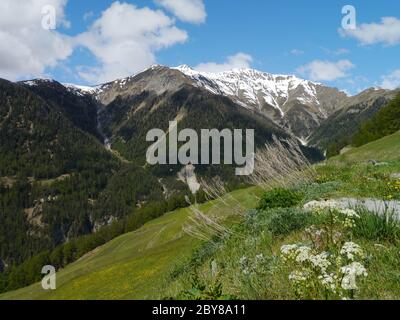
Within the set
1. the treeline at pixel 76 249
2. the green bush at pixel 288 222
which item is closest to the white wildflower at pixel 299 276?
the green bush at pixel 288 222

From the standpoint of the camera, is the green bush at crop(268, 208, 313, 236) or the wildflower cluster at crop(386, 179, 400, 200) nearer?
the green bush at crop(268, 208, 313, 236)

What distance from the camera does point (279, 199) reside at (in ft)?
50.1

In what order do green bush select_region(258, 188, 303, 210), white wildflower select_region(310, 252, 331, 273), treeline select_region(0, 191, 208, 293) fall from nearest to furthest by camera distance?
white wildflower select_region(310, 252, 331, 273) → green bush select_region(258, 188, 303, 210) → treeline select_region(0, 191, 208, 293)

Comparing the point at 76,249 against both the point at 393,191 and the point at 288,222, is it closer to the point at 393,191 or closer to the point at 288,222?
the point at 393,191

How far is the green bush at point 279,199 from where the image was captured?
1516cm

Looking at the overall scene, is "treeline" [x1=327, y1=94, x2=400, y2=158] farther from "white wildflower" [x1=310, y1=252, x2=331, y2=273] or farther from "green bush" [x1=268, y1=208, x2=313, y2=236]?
"white wildflower" [x1=310, y1=252, x2=331, y2=273]

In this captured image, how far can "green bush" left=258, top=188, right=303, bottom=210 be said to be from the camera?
1516cm

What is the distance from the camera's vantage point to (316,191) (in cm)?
1691

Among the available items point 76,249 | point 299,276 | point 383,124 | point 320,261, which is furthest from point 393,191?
point 76,249

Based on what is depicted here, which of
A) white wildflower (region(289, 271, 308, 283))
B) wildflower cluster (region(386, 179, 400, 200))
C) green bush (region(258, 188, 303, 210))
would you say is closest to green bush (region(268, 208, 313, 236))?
green bush (region(258, 188, 303, 210))

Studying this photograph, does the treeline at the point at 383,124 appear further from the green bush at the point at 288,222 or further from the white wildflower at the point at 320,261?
the white wildflower at the point at 320,261

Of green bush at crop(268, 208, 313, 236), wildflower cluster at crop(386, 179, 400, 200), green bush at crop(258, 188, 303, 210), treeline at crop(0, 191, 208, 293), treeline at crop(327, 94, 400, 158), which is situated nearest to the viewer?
green bush at crop(268, 208, 313, 236)

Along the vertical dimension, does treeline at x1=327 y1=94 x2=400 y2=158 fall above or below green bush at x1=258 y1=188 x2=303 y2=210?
above
